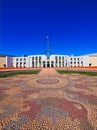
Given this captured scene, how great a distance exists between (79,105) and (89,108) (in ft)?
1.43

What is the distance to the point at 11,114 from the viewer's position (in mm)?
3906

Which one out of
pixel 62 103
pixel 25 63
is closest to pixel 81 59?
pixel 25 63

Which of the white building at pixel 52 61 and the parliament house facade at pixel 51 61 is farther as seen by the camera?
the white building at pixel 52 61

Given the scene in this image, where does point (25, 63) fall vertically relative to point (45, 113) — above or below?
above

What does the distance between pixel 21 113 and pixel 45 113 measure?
87 centimetres

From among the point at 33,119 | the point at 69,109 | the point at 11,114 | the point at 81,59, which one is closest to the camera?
the point at 33,119

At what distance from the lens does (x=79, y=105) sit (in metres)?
4.69

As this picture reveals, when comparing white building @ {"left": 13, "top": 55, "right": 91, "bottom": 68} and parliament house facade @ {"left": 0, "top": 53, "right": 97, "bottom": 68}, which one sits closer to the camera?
parliament house facade @ {"left": 0, "top": 53, "right": 97, "bottom": 68}

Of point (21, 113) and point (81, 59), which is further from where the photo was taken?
point (81, 59)

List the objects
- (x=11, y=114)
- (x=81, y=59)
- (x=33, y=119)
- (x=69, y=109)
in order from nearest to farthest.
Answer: (x=33, y=119) → (x=11, y=114) → (x=69, y=109) → (x=81, y=59)

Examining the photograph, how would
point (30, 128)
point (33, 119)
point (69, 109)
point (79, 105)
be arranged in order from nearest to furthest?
1. point (30, 128)
2. point (33, 119)
3. point (69, 109)
4. point (79, 105)

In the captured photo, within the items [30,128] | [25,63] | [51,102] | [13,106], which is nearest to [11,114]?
[13,106]

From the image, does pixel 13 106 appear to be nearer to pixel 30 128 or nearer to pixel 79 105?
pixel 30 128

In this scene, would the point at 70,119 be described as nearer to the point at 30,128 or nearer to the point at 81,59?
the point at 30,128
